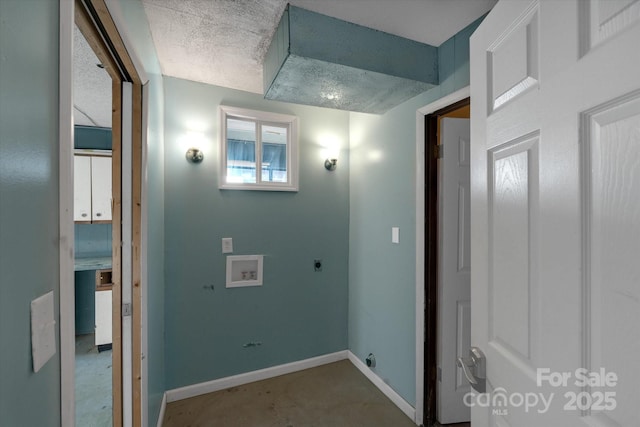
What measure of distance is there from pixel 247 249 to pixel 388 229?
4.01 feet

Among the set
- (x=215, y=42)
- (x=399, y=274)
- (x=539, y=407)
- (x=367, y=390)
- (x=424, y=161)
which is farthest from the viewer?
(x=367, y=390)

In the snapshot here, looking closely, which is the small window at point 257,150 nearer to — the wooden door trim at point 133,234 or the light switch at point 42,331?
the wooden door trim at point 133,234

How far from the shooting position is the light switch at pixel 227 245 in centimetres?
240

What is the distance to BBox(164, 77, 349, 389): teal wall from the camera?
7.42ft

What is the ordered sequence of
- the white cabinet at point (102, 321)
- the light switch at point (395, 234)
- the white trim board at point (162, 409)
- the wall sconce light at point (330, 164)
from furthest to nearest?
the white cabinet at point (102, 321), the wall sconce light at point (330, 164), the light switch at point (395, 234), the white trim board at point (162, 409)

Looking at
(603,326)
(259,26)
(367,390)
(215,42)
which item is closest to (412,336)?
(367,390)

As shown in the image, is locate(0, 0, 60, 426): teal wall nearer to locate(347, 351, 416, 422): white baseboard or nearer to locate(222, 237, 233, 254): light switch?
locate(222, 237, 233, 254): light switch

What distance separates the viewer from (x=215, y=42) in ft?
5.85

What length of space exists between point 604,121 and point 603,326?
1.22ft

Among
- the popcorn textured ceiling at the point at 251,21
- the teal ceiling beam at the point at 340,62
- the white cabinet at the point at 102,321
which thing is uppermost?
the popcorn textured ceiling at the point at 251,21

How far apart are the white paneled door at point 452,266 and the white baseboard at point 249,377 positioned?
1.11 meters

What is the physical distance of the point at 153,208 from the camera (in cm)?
175

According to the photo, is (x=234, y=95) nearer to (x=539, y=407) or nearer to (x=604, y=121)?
(x=604, y=121)

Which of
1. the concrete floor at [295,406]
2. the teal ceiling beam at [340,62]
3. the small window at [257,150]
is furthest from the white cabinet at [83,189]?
the teal ceiling beam at [340,62]
